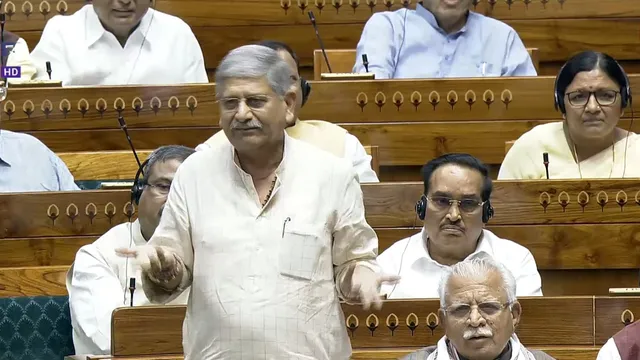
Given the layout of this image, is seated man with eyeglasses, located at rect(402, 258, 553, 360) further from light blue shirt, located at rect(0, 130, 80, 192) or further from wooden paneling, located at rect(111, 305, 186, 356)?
light blue shirt, located at rect(0, 130, 80, 192)

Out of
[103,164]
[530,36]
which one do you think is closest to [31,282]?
[103,164]

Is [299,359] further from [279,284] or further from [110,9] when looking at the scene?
[110,9]

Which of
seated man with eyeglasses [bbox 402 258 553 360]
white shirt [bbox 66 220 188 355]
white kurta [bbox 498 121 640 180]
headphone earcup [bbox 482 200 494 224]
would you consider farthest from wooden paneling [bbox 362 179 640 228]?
seated man with eyeglasses [bbox 402 258 553 360]

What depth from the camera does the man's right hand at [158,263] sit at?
219cm

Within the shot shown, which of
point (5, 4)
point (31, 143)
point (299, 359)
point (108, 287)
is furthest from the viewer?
point (5, 4)

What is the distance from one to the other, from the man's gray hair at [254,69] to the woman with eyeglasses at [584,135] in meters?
1.29

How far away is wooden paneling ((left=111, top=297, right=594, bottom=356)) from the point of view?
278 cm

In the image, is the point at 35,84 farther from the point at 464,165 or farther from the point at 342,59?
the point at 464,165

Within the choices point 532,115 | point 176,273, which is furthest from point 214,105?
point 176,273

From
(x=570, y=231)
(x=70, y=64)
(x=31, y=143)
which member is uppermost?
(x=70, y=64)

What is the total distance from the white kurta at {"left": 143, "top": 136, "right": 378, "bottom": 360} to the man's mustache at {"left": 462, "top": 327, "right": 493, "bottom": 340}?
0.21 meters

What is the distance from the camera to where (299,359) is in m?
2.27

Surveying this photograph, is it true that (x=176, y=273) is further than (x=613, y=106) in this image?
No

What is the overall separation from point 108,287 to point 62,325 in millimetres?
157
